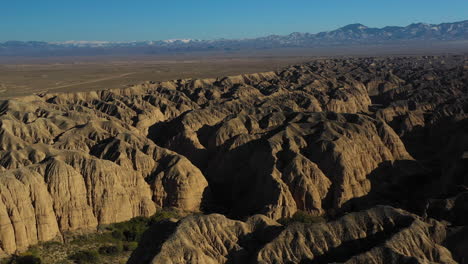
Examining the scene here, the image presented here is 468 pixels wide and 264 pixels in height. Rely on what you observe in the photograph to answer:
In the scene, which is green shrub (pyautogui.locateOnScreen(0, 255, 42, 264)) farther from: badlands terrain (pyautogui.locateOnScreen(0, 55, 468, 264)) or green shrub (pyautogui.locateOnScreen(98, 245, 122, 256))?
green shrub (pyautogui.locateOnScreen(98, 245, 122, 256))

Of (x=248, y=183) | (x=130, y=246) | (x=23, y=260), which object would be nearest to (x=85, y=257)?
(x=130, y=246)

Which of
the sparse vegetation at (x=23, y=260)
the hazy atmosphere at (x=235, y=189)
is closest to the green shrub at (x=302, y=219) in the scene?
the hazy atmosphere at (x=235, y=189)

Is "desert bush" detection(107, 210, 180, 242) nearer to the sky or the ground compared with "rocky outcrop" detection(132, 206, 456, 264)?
nearer to the ground

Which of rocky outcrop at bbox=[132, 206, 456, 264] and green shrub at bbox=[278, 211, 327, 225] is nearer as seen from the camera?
rocky outcrop at bbox=[132, 206, 456, 264]

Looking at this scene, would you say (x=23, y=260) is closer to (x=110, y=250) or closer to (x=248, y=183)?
(x=110, y=250)

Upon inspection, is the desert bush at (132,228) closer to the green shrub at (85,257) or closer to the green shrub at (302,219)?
the green shrub at (85,257)

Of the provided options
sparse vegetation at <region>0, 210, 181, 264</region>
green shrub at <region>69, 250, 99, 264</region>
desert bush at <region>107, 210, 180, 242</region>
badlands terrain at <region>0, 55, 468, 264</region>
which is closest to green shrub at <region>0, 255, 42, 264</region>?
sparse vegetation at <region>0, 210, 181, 264</region>
